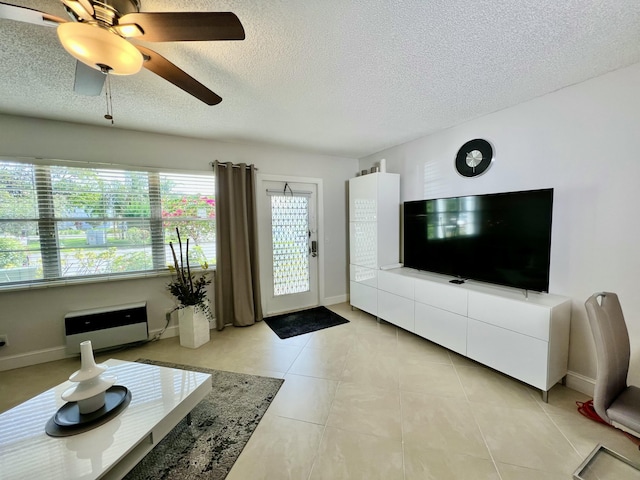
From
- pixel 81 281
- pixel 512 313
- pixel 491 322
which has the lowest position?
pixel 491 322

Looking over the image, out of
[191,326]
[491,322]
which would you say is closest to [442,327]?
[491,322]

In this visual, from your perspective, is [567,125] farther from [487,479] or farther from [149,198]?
[149,198]

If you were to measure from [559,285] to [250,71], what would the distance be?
2.97m

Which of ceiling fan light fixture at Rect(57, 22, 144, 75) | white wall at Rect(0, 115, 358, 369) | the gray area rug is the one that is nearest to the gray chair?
the gray area rug

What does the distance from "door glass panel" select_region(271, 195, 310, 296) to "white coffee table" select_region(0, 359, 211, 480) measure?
2.11 m

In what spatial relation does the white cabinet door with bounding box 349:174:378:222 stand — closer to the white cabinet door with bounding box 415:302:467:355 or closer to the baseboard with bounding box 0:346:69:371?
the white cabinet door with bounding box 415:302:467:355

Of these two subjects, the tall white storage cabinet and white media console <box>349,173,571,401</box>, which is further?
the tall white storage cabinet

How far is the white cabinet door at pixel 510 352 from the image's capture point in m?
1.86

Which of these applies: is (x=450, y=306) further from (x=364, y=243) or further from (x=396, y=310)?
(x=364, y=243)

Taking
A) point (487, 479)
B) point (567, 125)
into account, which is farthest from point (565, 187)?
point (487, 479)

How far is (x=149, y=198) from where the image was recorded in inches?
117

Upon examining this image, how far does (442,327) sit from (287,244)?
229 centimetres

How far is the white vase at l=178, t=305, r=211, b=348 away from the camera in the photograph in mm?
2789

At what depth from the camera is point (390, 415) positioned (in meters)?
1.77
